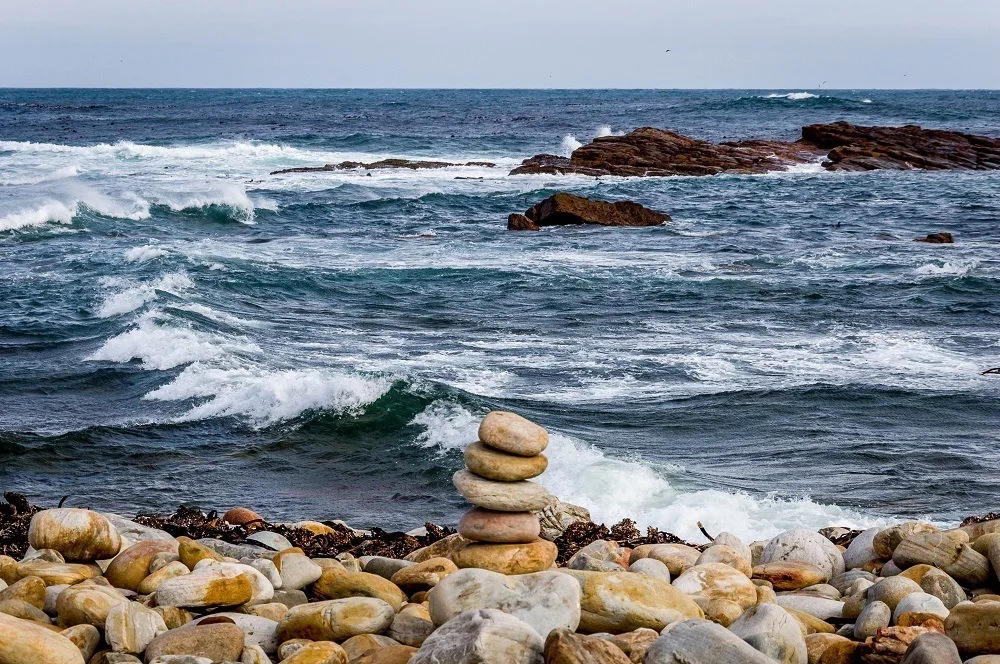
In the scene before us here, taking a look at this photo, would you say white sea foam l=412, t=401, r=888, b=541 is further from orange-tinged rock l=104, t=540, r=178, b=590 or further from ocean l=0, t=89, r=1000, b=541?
orange-tinged rock l=104, t=540, r=178, b=590

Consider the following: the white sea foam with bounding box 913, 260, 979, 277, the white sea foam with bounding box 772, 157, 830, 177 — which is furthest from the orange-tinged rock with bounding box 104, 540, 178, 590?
the white sea foam with bounding box 772, 157, 830, 177

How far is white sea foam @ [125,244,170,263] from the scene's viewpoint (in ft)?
69.9

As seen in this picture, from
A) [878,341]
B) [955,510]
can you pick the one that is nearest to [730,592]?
[955,510]

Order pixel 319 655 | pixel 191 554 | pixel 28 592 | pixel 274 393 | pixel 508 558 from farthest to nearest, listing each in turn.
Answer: pixel 274 393
pixel 508 558
pixel 191 554
pixel 28 592
pixel 319 655

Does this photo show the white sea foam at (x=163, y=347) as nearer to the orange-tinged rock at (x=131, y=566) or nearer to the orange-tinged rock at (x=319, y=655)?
the orange-tinged rock at (x=131, y=566)

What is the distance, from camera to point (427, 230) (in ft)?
90.7

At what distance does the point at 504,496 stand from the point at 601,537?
75.0 inches

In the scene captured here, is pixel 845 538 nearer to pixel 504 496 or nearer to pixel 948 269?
pixel 504 496

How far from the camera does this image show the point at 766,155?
1807 inches

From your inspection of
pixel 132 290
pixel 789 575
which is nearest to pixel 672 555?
pixel 789 575

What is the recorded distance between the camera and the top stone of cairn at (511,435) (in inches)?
216

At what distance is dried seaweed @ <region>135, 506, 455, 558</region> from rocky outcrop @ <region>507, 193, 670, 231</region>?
20.5m

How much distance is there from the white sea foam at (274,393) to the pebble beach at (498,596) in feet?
15.1

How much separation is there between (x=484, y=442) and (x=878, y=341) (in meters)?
10.5
